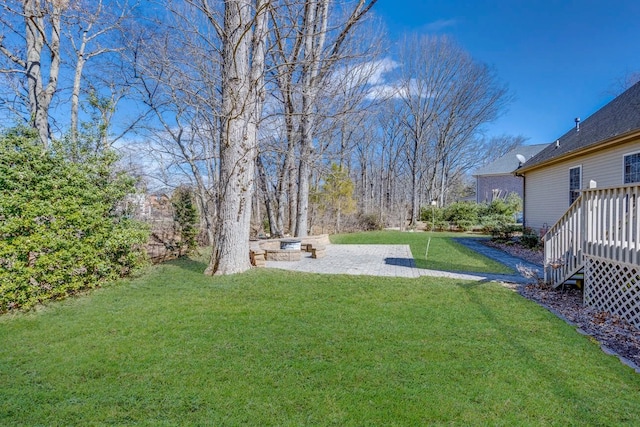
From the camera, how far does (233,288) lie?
5.29 m

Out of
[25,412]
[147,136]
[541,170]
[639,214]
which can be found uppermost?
[147,136]

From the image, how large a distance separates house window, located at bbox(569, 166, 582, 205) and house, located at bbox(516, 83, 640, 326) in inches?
1.3

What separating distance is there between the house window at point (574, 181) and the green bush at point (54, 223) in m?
12.3

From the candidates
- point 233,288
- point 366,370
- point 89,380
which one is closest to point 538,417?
point 366,370

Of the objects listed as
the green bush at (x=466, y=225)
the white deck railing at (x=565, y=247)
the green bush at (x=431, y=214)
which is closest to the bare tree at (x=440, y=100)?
the green bush at (x=431, y=214)

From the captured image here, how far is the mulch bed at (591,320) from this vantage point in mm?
3215

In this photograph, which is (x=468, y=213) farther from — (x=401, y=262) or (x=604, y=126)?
(x=401, y=262)

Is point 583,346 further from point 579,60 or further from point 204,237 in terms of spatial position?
point 579,60

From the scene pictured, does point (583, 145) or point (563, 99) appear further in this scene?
point (563, 99)

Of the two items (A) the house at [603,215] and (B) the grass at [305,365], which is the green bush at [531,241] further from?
(B) the grass at [305,365]

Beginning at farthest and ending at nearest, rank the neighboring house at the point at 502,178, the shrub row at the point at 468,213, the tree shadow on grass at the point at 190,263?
the neighboring house at the point at 502,178, the shrub row at the point at 468,213, the tree shadow on grass at the point at 190,263

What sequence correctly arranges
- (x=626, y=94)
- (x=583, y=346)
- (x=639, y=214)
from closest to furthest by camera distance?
(x=583, y=346)
(x=639, y=214)
(x=626, y=94)

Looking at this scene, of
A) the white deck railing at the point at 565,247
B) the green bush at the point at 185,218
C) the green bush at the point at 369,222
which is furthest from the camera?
the green bush at the point at 369,222

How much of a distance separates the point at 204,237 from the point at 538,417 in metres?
10.1
